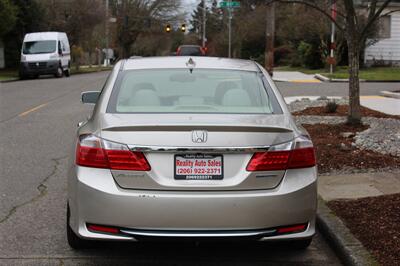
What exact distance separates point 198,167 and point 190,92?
1129 mm

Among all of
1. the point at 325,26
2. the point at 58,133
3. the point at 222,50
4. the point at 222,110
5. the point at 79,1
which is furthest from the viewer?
the point at 222,50

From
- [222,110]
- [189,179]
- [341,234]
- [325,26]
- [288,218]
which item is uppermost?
[325,26]

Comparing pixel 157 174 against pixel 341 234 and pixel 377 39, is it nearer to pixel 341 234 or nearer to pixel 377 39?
pixel 341 234

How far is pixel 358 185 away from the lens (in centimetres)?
671

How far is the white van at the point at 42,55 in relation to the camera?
31.4m

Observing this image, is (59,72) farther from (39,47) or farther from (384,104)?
(384,104)

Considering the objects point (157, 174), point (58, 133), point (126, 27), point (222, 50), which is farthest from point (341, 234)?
point (126, 27)

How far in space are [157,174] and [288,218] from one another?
95cm

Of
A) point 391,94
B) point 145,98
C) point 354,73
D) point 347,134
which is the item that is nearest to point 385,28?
point 391,94

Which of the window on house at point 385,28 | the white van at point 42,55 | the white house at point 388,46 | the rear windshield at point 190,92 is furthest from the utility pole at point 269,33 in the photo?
the rear windshield at point 190,92

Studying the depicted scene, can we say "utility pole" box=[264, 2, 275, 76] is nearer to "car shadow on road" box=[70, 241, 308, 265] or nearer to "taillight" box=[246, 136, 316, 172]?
"car shadow on road" box=[70, 241, 308, 265]

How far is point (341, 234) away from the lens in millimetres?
5004

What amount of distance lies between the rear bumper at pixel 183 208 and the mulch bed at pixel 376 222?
89 centimetres

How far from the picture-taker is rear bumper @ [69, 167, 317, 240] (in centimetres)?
393
